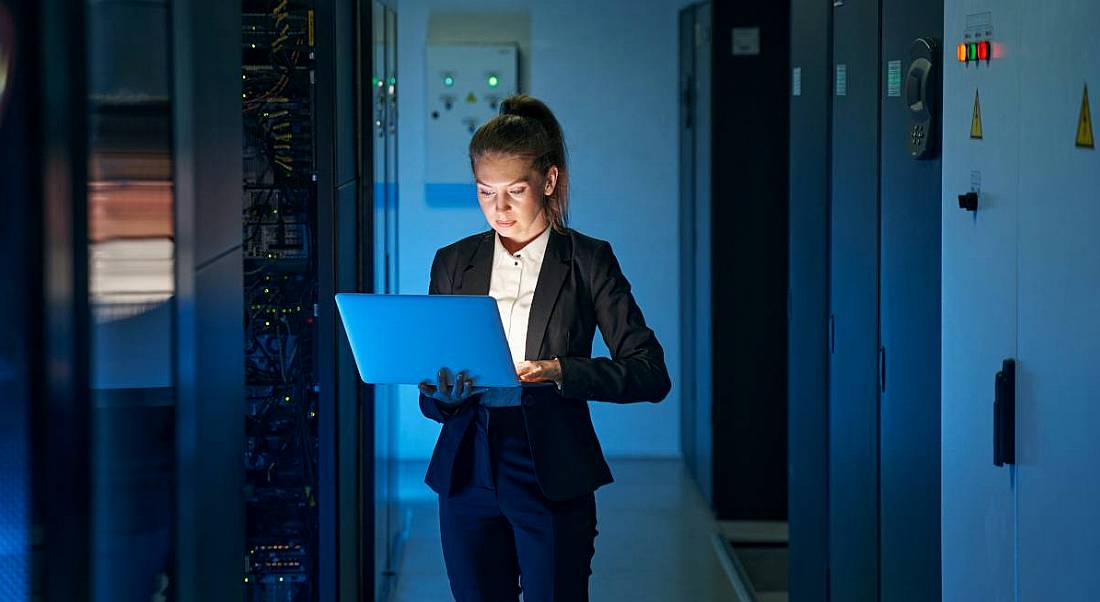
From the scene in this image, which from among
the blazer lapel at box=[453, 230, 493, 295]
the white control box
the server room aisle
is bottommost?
the server room aisle

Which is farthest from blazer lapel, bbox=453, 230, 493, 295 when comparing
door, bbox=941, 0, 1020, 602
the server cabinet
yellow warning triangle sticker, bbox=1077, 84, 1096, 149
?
the server cabinet

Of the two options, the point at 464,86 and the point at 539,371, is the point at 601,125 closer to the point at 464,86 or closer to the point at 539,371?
the point at 464,86

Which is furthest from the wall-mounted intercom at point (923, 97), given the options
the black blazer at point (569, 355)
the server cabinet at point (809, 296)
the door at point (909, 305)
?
the server cabinet at point (809, 296)

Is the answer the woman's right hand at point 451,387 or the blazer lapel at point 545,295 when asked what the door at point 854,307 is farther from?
the woman's right hand at point 451,387

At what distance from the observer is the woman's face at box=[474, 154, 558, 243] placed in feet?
10.2

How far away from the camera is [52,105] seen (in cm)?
125

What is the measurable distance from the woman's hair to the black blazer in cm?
8

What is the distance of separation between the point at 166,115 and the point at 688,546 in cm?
480

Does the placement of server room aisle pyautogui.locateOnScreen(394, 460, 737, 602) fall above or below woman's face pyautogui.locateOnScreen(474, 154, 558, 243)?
below

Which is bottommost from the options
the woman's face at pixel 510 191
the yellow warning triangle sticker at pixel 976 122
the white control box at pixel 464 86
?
the woman's face at pixel 510 191

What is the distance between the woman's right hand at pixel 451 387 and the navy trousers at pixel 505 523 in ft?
0.42

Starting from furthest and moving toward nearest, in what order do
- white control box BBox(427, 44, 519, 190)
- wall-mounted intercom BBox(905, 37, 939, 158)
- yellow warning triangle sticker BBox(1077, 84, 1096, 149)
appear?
white control box BBox(427, 44, 519, 190)
wall-mounted intercom BBox(905, 37, 939, 158)
yellow warning triangle sticker BBox(1077, 84, 1096, 149)

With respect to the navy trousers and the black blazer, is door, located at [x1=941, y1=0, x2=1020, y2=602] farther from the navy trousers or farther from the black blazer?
the navy trousers

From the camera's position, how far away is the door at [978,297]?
2734 millimetres
